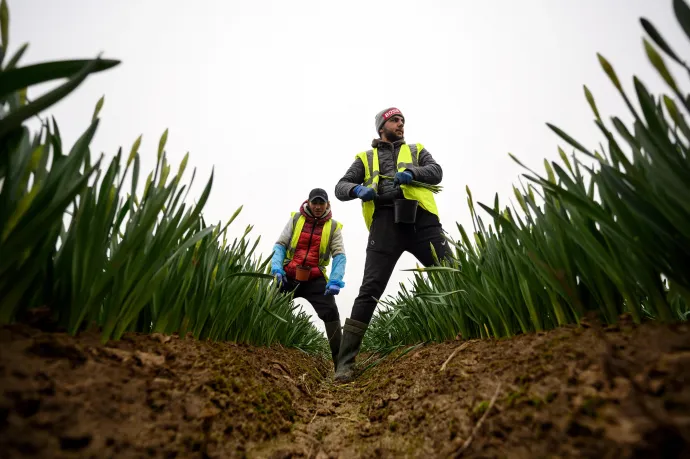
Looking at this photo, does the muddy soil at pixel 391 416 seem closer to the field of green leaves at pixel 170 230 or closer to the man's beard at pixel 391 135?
the field of green leaves at pixel 170 230

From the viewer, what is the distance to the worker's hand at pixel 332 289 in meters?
4.29

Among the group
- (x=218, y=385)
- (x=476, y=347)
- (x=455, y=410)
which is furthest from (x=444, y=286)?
(x=218, y=385)

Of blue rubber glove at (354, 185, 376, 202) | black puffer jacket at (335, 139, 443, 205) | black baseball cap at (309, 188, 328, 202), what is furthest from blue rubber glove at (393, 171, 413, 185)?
black baseball cap at (309, 188, 328, 202)

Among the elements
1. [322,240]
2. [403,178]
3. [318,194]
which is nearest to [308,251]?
[322,240]

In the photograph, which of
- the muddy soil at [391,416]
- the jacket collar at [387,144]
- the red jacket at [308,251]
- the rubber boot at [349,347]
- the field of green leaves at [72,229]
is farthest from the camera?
the red jacket at [308,251]

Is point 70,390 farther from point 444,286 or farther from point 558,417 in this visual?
point 444,286

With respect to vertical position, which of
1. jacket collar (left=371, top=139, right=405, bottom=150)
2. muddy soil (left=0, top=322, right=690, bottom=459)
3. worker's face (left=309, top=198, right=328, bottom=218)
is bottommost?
muddy soil (left=0, top=322, right=690, bottom=459)

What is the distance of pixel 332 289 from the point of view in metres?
4.29

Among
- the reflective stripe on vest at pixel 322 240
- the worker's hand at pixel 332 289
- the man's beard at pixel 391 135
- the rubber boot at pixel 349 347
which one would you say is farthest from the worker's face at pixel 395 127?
the rubber boot at pixel 349 347

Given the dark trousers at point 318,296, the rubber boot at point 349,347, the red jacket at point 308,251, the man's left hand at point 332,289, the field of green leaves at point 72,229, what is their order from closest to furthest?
1. the field of green leaves at point 72,229
2. the rubber boot at point 349,347
3. the man's left hand at point 332,289
4. the dark trousers at point 318,296
5. the red jacket at point 308,251

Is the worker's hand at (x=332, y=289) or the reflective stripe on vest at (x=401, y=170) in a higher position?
the reflective stripe on vest at (x=401, y=170)

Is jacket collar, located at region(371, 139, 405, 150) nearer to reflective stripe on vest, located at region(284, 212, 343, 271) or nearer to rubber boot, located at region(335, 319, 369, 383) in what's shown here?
A: reflective stripe on vest, located at region(284, 212, 343, 271)

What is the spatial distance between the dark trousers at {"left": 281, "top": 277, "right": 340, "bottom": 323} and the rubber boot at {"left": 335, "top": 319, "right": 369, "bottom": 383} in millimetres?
1179

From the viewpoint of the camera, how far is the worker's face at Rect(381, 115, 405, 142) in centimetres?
381
